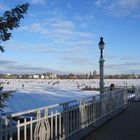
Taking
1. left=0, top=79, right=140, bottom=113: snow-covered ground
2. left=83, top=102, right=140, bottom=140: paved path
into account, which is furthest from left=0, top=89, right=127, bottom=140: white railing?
left=0, top=79, right=140, bottom=113: snow-covered ground

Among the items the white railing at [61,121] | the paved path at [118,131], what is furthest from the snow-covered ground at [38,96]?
the paved path at [118,131]

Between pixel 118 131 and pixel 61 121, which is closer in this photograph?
pixel 61 121

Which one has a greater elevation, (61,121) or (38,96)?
(61,121)

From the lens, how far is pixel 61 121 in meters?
10.7

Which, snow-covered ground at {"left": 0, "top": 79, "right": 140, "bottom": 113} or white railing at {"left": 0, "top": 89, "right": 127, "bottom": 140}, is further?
snow-covered ground at {"left": 0, "top": 79, "right": 140, "bottom": 113}

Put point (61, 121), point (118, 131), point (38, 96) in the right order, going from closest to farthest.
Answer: point (61, 121), point (118, 131), point (38, 96)

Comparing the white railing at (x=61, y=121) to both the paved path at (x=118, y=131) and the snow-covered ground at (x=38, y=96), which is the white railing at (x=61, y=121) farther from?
the snow-covered ground at (x=38, y=96)

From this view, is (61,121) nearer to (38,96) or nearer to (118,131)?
(118,131)

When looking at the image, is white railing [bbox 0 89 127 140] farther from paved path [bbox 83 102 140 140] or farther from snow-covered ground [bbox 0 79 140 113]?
snow-covered ground [bbox 0 79 140 113]

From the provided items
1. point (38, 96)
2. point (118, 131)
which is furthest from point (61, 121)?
point (38, 96)

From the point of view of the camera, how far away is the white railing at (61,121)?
308 inches

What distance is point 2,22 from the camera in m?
8.36

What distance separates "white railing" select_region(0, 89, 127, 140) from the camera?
7824 millimetres

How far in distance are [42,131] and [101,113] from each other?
7084 mm
